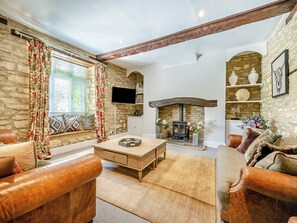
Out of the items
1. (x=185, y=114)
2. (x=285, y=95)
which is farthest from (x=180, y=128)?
(x=285, y=95)

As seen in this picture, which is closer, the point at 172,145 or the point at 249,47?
the point at 249,47

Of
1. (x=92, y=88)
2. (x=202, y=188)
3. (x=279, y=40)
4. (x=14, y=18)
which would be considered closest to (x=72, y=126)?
(x=92, y=88)

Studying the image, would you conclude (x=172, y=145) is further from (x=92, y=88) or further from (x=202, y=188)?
(x=92, y=88)

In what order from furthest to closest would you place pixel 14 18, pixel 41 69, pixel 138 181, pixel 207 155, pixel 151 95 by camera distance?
pixel 151 95 → pixel 207 155 → pixel 41 69 → pixel 14 18 → pixel 138 181

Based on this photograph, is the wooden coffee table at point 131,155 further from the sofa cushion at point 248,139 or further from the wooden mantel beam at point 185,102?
the wooden mantel beam at point 185,102

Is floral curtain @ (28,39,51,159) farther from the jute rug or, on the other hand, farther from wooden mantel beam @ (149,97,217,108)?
wooden mantel beam @ (149,97,217,108)

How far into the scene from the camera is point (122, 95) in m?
5.10

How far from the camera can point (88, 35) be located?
3.12m

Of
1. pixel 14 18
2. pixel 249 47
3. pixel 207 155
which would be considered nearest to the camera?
pixel 14 18

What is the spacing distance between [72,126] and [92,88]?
4.44 ft

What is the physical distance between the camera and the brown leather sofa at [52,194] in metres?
0.76

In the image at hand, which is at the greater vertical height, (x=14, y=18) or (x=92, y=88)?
(x=14, y=18)

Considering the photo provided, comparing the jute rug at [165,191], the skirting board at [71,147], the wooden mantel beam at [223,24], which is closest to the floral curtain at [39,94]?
the skirting board at [71,147]

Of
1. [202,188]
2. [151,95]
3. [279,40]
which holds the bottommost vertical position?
[202,188]
